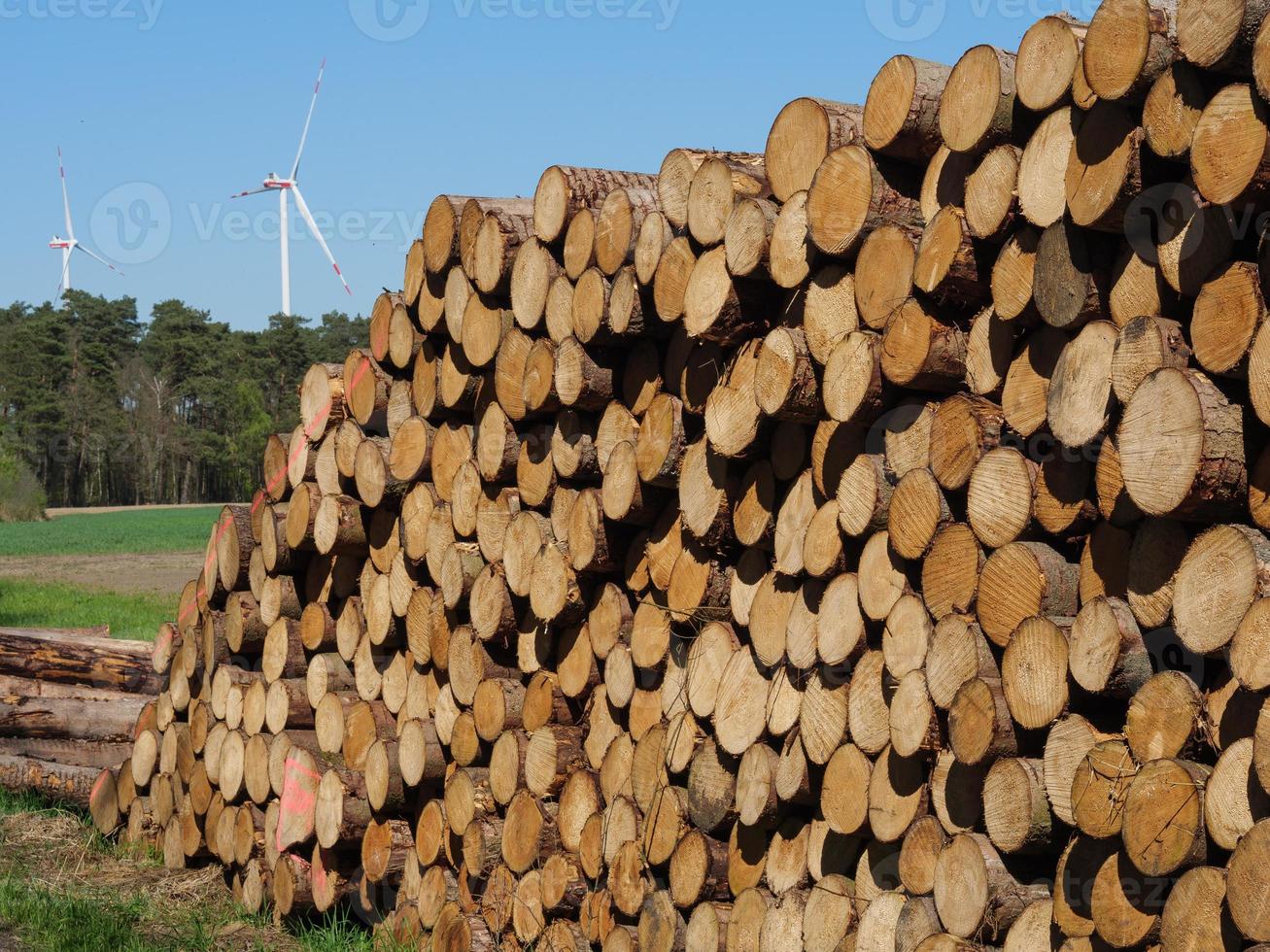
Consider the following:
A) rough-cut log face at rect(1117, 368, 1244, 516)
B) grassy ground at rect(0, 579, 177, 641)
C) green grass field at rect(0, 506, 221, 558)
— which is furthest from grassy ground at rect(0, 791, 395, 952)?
green grass field at rect(0, 506, 221, 558)

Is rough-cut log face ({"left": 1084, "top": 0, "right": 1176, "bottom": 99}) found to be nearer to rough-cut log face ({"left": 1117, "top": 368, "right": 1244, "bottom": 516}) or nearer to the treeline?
rough-cut log face ({"left": 1117, "top": 368, "right": 1244, "bottom": 516})

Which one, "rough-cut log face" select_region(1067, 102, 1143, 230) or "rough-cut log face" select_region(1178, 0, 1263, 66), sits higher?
"rough-cut log face" select_region(1178, 0, 1263, 66)

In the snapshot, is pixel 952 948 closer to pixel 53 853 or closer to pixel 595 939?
pixel 595 939

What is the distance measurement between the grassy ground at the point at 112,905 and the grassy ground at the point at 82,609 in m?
6.05

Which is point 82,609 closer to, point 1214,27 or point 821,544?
point 821,544

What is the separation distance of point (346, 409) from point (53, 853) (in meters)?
2.87

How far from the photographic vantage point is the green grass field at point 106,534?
31125 millimetres

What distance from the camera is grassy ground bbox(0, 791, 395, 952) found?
5164 millimetres

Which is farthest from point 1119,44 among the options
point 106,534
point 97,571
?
point 106,534

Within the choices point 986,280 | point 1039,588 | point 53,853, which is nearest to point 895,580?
point 1039,588

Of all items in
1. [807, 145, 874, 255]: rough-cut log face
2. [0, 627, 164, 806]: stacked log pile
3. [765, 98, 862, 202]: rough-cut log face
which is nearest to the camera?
[807, 145, 874, 255]: rough-cut log face

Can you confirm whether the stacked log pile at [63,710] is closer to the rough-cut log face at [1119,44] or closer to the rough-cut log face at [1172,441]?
the rough-cut log face at [1172,441]

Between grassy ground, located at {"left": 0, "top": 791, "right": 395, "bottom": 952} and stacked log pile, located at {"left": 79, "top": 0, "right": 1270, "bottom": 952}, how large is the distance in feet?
0.66

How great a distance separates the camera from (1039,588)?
2.79m
